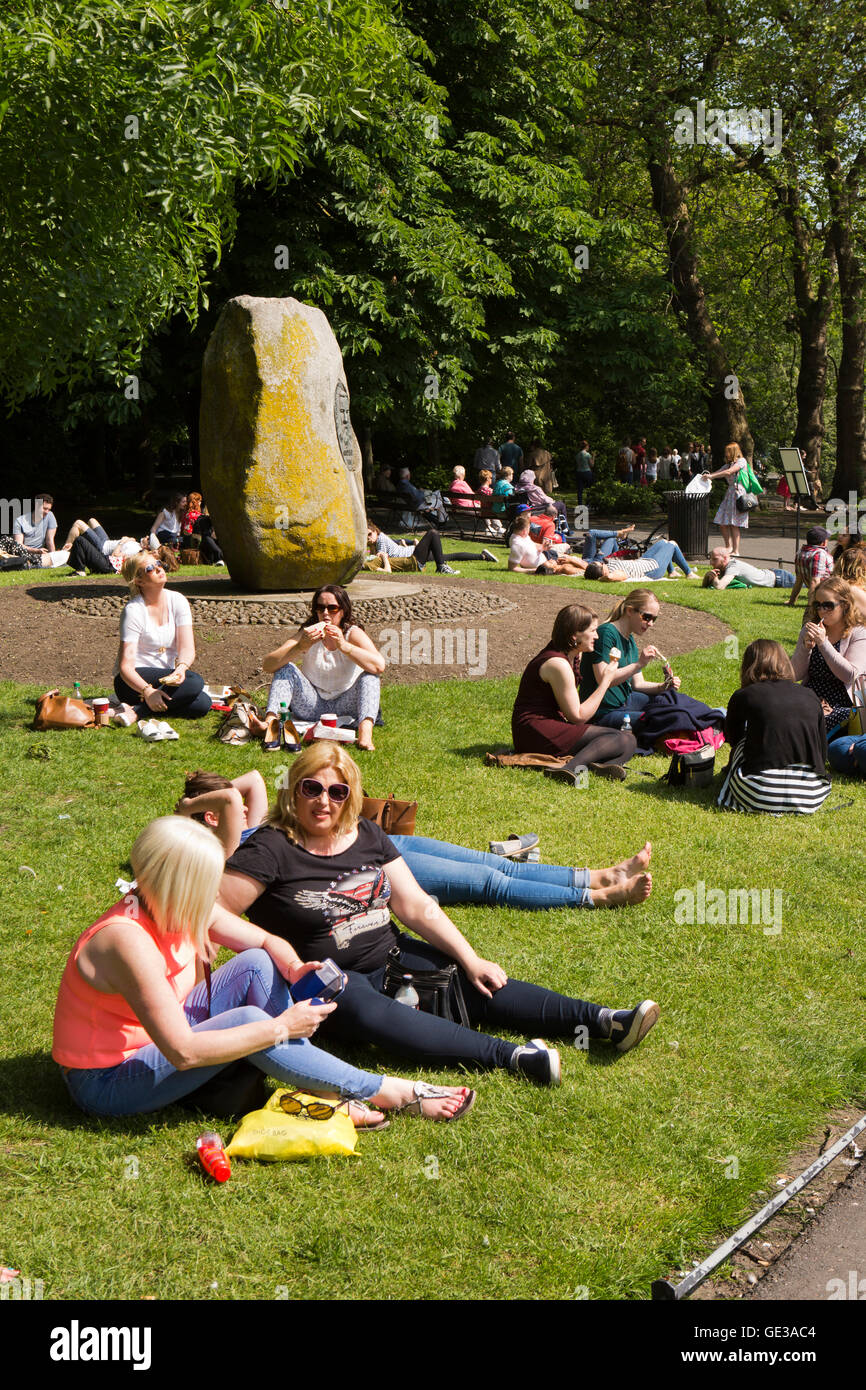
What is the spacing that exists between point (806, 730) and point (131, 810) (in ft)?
13.5

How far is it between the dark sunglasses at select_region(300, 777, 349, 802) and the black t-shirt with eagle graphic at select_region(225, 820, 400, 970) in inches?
8.2

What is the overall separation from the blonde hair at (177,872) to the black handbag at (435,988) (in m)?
1.10

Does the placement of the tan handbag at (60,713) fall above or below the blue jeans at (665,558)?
below

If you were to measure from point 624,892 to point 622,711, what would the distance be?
328 cm

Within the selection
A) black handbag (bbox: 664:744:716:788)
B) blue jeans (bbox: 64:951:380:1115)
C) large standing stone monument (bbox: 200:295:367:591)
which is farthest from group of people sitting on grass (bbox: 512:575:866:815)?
large standing stone monument (bbox: 200:295:367:591)

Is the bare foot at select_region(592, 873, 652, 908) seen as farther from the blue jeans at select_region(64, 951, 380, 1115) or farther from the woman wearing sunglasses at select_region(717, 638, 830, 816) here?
the blue jeans at select_region(64, 951, 380, 1115)

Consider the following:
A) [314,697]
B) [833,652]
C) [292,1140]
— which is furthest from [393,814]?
[833,652]

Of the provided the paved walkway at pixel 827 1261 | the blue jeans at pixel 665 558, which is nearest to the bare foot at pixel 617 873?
the paved walkway at pixel 827 1261

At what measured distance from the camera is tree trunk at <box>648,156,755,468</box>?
30672mm

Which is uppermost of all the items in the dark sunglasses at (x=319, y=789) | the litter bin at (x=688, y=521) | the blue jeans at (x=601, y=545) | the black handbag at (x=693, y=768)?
the litter bin at (x=688, y=521)

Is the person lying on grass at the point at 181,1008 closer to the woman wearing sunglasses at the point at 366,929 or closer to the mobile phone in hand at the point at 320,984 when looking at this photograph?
the mobile phone in hand at the point at 320,984

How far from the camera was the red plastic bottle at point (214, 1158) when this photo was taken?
4.00 m

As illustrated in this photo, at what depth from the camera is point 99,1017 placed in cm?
420
